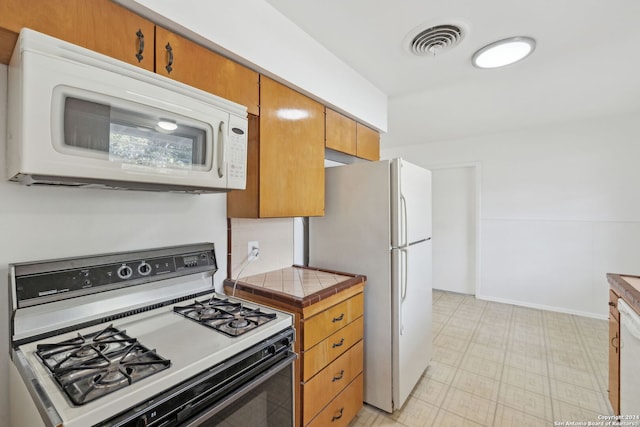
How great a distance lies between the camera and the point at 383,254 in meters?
1.85

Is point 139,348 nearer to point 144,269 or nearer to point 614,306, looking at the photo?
point 144,269

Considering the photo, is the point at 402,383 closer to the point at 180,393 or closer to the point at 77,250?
the point at 180,393

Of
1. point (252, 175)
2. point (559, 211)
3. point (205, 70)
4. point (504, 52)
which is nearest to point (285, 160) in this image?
point (252, 175)

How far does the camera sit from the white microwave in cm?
76

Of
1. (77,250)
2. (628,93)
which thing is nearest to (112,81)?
(77,250)

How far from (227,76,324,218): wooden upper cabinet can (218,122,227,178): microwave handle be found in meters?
0.30

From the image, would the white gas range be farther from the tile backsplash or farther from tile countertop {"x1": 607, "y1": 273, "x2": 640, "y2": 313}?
tile countertop {"x1": 607, "y1": 273, "x2": 640, "y2": 313}

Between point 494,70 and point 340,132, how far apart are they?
1.29 metres

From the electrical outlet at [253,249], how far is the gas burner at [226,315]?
418 millimetres

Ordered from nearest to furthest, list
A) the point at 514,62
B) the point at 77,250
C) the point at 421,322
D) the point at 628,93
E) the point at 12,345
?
the point at 12,345 → the point at 77,250 → the point at 514,62 → the point at 421,322 → the point at 628,93

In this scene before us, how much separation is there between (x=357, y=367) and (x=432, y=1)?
2.13 meters

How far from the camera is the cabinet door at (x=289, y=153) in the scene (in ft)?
5.04

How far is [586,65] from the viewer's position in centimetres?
210

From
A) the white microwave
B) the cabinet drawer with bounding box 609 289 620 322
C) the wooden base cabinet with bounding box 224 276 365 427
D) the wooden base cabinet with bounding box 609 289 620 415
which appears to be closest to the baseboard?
the wooden base cabinet with bounding box 609 289 620 415
